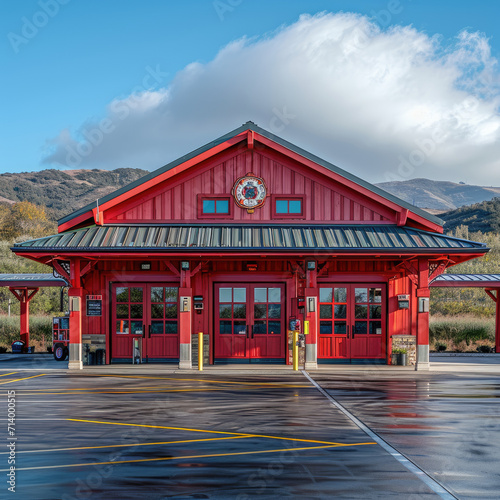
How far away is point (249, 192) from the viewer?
20.4m

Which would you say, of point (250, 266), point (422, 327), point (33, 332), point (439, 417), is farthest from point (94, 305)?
point (439, 417)

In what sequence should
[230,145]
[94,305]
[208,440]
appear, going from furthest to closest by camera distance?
[94,305] → [230,145] → [208,440]

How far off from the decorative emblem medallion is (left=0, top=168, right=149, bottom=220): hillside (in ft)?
349

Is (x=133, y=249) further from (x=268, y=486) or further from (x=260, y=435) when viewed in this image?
(x=268, y=486)

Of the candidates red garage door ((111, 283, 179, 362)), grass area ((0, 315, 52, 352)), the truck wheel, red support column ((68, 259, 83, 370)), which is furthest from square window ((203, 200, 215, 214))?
grass area ((0, 315, 52, 352))

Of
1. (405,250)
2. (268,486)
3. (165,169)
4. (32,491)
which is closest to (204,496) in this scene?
(268,486)

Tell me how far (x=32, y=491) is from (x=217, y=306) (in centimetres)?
1350

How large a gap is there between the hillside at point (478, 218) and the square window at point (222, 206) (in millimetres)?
60994

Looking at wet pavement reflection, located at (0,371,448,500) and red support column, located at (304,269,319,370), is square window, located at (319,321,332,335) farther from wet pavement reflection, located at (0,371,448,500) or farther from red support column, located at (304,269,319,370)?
wet pavement reflection, located at (0,371,448,500)

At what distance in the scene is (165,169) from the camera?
19859 millimetres

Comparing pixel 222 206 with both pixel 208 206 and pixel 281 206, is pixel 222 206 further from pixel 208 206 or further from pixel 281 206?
pixel 281 206

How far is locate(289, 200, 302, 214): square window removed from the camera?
2047 centimetres

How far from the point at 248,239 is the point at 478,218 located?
233 ft

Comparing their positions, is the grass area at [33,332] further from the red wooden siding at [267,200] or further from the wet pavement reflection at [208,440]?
the wet pavement reflection at [208,440]
